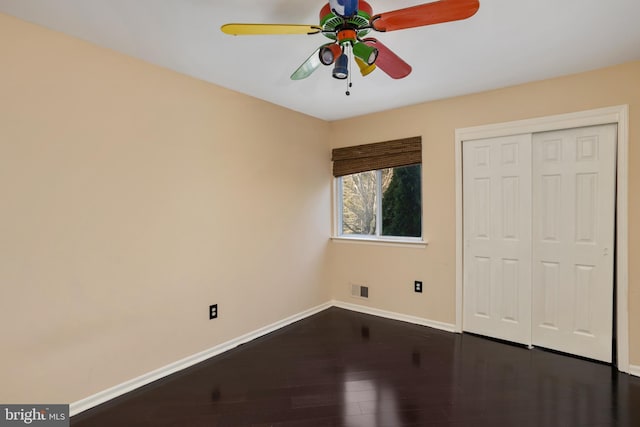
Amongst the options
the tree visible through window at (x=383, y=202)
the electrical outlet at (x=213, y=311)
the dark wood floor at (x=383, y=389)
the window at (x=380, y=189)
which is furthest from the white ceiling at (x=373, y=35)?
the dark wood floor at (x=383, y=389)

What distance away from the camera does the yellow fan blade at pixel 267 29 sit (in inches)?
59.1

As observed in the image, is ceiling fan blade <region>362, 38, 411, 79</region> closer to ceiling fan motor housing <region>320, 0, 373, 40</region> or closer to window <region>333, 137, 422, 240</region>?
ceiling fan motor housing <region>320, 0, 373, 40</region>

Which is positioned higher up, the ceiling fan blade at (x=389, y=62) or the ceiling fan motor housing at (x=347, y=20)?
the ceiling fan motor housing at (x=347, y=20)

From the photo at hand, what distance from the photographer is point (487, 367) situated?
2.60m

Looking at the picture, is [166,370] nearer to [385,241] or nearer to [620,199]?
[385,241]

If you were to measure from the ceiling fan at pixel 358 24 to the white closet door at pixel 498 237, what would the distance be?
5.82 feet

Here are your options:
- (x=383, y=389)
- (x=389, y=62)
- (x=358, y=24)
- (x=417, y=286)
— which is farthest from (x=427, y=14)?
(x=417, y=286)

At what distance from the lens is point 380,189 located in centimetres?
394

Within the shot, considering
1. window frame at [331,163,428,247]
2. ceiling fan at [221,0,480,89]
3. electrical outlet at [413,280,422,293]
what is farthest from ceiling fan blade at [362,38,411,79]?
electrical outlet at [413,280,422,293]

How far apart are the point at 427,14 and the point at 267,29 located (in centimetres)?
70

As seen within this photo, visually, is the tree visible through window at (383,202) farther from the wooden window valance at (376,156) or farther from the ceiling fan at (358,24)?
the ceiling fan at (358,24)

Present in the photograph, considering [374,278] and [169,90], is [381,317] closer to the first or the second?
[374,278]

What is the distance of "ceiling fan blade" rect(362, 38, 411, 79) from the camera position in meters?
1.70

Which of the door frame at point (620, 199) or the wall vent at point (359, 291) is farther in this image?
the wall vent at point (359, 291)
